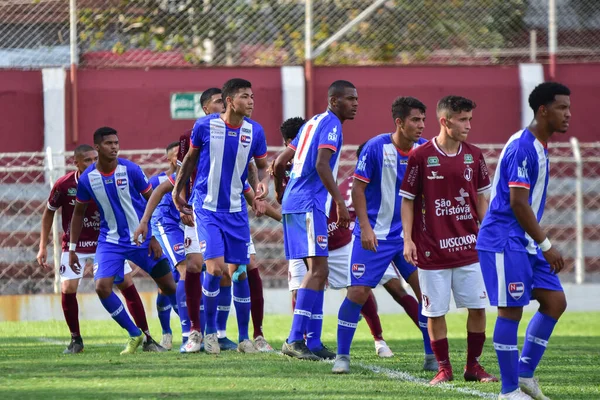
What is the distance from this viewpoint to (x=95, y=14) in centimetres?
1753

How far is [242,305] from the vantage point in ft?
33.7

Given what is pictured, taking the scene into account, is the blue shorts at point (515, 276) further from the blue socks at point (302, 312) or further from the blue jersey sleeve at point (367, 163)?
the blue socks at point (302, 312)

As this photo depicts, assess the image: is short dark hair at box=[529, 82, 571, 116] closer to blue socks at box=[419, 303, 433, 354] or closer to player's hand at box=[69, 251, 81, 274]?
blue socks at box=[419, 303, 433, 354]

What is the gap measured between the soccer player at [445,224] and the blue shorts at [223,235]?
7.20ft

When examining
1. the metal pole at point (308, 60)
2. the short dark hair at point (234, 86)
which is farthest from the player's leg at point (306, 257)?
the metal pole at point (308, 60)

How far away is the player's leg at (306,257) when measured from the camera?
891 cm

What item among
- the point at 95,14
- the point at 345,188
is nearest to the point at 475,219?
the point at 345,188

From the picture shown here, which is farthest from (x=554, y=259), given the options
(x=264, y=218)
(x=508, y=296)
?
(x=264, y=218)

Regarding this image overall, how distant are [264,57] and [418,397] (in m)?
12.0

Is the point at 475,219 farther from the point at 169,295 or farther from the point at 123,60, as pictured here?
the point at 123,60

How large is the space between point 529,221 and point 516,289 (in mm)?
457

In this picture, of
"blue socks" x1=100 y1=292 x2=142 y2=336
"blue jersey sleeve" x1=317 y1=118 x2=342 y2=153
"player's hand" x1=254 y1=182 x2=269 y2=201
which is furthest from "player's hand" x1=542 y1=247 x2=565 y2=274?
"blue socks" x1=100 y1=292 x2=142 y2=336

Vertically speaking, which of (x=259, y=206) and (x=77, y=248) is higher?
(x=259, y=206)

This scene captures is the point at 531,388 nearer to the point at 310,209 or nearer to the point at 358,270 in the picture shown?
the point at 358,270
